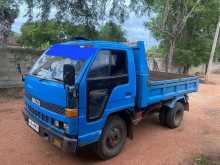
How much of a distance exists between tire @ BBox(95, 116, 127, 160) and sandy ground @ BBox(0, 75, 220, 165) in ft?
0.49

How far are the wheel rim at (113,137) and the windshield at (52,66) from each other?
137 centimetres

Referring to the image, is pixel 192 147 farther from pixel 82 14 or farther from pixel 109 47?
pixel 82 14

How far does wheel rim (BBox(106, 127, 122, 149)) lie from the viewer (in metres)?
4.52

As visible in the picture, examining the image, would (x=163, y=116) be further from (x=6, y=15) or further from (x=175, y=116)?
(x=6, y=15)

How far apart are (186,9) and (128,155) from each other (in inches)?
488

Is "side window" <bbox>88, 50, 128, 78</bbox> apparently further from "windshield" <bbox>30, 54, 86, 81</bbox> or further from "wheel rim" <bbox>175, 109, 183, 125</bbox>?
"wheel rim" <bbox>175, 109, 183, 125</bbox>

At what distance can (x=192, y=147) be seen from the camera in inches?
213

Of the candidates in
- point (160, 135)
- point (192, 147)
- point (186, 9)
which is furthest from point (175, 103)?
point (186, 9)

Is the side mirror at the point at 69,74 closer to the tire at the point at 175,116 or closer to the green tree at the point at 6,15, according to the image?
the tire at the point at 175,116

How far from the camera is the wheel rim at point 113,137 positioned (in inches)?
178

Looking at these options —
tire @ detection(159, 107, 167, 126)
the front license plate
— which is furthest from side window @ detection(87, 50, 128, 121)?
tire @ detection(159, 107, 167, 126)

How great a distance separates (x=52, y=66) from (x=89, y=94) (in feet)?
3.23

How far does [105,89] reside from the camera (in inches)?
163

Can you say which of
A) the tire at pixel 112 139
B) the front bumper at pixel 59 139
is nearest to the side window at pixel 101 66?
the tire at pixel 112 139
